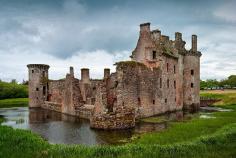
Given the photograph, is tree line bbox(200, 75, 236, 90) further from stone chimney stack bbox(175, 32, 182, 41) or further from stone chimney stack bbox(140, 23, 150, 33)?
stone chimney stack bbox(140, 23, 150, 33)

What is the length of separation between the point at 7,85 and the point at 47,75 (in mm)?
25731

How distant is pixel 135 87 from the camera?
35.3 metres

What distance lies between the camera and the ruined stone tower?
200 ft

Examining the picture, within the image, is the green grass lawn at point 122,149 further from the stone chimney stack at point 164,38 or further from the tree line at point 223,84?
the tree line at point 223,84

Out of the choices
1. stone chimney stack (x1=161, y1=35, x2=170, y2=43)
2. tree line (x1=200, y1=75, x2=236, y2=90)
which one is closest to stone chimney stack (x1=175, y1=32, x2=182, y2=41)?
stone chimney stack (x1=161, y1=35, x2=170, y2=43)

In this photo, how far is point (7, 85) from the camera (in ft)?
276

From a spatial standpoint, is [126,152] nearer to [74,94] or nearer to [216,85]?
[74,94]

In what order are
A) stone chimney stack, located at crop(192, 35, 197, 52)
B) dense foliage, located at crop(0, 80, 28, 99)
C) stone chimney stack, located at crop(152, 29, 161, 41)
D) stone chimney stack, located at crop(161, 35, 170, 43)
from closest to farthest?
stone chimney stack, located at crop(152, 29, 161, 41), stone chimney stack, located at crop(161, 35, 170, 43), stone chimney stack, located at crop(192, 35, 197, 52), dense foliage, located at crop(0, 80, 28, 99)

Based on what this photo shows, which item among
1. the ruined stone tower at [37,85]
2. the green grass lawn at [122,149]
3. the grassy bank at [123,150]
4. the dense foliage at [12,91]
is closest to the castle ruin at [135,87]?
the ruined stone tower at [37,85]

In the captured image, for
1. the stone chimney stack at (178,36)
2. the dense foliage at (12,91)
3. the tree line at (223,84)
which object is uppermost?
the stone chimney stack at (178,36)

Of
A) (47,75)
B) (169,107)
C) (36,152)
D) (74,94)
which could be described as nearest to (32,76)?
(47,75)

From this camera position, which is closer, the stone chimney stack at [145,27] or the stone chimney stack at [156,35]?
the stone chimney stack at [145,27]

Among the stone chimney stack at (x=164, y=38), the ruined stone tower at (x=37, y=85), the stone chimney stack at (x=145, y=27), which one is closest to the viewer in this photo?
the stone chimney stack at (x=145, y=27)

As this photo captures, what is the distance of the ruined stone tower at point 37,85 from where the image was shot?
61.0 m
